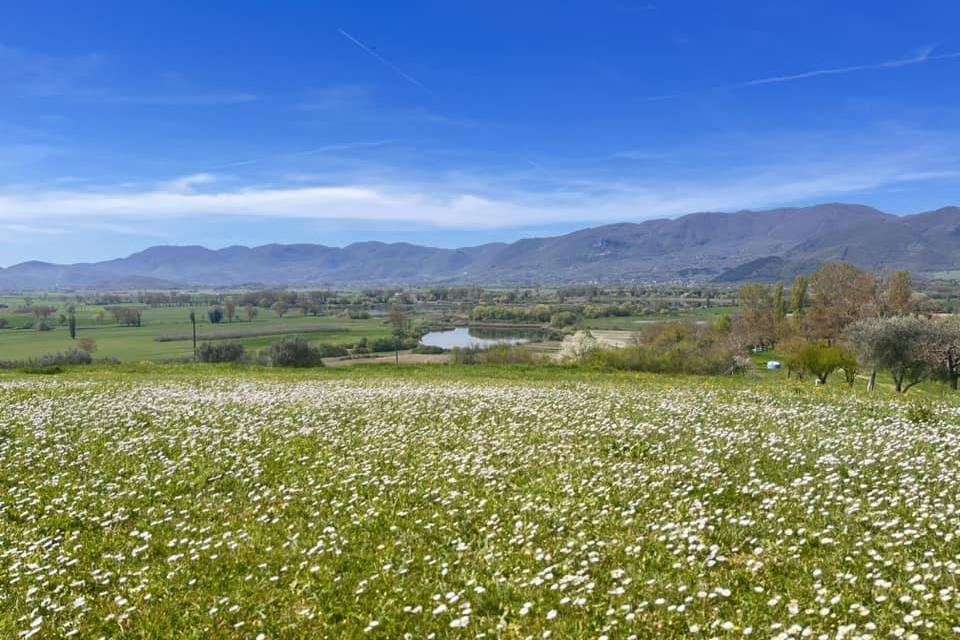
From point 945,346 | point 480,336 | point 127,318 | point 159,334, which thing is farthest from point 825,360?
point 127,318

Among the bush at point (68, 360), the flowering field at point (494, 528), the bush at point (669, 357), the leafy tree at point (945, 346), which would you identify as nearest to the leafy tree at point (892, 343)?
the leafy tree at point (945, 346)

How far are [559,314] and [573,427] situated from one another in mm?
158195

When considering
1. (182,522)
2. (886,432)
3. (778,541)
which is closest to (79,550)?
(182,522)

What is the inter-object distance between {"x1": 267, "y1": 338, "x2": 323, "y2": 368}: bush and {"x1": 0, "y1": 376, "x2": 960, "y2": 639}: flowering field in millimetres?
49526

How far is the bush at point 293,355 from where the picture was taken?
65.9 metres

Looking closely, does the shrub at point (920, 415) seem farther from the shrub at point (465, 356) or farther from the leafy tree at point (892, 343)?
the shrub at point (465, 356)

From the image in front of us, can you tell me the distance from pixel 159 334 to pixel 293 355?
96341 millimetres

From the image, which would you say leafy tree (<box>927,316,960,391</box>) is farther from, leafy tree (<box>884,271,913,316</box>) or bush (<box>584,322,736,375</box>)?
bush (<box>584,322,736,375</box>)

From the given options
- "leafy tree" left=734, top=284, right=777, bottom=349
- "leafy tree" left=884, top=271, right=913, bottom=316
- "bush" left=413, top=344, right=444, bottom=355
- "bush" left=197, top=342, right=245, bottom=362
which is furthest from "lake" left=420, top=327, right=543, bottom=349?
"leafy tree" left=884, top=271, right=913, bottom=316

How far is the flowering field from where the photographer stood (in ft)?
Result: 22.4

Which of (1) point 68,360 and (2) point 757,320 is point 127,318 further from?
(2) point 757,320

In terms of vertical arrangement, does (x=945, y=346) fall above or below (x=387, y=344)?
above

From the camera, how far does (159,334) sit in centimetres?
14575

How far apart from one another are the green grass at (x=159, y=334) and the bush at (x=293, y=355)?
103 feet
